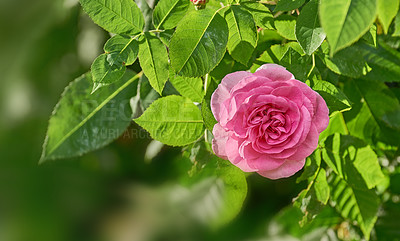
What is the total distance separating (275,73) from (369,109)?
18cm

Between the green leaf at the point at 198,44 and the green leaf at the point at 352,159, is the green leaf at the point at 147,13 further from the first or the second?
the green leaf at the point at 352,159

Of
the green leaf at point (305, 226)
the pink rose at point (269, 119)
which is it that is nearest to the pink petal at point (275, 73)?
the pink rose at point (269, 119)

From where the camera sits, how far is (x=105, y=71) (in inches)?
13.5

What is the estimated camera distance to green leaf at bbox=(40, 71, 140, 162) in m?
0.45

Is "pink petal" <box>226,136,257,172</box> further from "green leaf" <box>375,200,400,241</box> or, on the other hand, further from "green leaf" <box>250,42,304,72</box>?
"green leaf" <box>375,200,400,241</box>

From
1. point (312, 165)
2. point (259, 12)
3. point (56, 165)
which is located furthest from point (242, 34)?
point (56, 165)

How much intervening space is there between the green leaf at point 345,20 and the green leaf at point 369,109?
8.0 inches

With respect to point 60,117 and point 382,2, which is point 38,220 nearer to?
point 60,117

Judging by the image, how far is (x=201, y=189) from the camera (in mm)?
499

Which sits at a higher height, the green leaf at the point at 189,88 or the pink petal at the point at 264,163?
the green leaf at the point at 189,88

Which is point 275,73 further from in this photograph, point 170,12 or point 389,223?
point 389,223

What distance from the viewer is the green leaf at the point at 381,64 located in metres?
0.43

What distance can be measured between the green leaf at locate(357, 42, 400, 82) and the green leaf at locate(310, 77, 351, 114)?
0.09 metres

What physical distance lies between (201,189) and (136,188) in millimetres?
227
